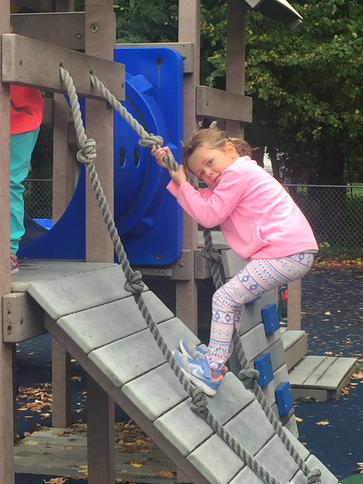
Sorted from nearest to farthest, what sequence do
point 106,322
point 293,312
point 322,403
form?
point 106,322 < point 322,403 < point 293,312

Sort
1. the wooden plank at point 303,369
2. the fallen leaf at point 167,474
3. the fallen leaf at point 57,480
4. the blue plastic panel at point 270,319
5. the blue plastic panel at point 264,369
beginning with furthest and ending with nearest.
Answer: the wooden plank at point 303,369
the blue plastic panel at point 270,319
the blue plastic panel at point 264,369
the fallen leaf at point 167,474
the fallen leaf at point 57,480

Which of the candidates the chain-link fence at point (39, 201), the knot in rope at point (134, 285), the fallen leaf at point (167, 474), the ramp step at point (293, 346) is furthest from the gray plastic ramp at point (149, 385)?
the chain-link fence at point (39, 201)

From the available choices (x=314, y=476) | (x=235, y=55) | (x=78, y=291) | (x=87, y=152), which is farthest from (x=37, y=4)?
(x=314, y=476)

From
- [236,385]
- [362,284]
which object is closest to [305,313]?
[362,284]

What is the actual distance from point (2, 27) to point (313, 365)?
4689 mm

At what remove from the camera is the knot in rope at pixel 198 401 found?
319 cm

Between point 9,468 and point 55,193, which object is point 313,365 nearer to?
point 55,193

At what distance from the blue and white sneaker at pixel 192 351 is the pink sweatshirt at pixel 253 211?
498mm

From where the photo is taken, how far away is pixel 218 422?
126 inches

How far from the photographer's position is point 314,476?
342 centimetres

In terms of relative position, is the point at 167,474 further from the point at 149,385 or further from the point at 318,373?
the point at 318,373

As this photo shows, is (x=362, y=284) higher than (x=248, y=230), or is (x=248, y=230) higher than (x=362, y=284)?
(x=248, y=230)

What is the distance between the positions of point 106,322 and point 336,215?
1388 cm

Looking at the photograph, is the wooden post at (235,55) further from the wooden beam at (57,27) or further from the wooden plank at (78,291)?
the wooden plank at (78,291)
